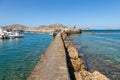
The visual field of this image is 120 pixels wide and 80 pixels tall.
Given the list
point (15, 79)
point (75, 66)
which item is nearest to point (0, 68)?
point (15, 79)

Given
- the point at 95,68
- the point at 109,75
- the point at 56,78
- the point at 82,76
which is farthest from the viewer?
the point at 95,68

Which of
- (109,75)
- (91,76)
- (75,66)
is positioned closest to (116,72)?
Result: (109,75)

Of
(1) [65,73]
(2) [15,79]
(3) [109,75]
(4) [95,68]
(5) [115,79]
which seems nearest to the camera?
(1) [65,73]

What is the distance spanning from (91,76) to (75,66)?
140 inches

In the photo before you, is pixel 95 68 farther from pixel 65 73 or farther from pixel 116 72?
pixel 65 73

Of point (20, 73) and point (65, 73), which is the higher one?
point (65, 73)

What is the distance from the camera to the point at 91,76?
11.6 meters

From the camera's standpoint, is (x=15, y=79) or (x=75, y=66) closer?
(x=15, y=79)

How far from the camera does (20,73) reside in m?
15.2

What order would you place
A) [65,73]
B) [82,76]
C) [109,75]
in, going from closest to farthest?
[65,73] < [82,76] < [109,75]

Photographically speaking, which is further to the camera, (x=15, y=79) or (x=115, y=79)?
(x=115, y=79)

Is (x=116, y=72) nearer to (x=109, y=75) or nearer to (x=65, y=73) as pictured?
(x=109, y=75)

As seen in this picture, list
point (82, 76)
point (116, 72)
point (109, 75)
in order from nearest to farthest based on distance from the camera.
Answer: point (82, 76) → point (109, 75) → point (116, 72)

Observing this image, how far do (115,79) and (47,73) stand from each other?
21.1 ft
